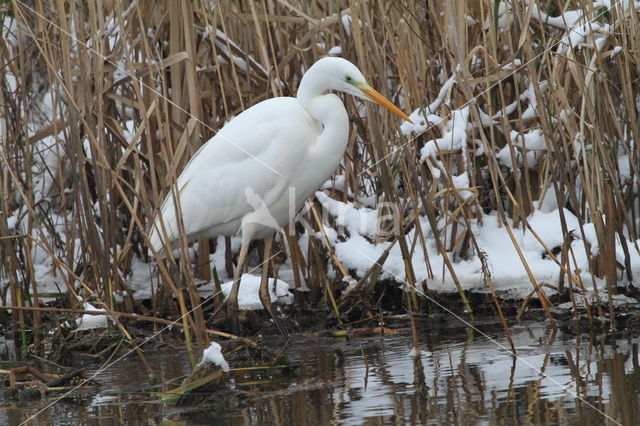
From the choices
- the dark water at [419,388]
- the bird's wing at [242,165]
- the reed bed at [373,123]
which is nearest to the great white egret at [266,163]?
the bird's wing at [242,165]

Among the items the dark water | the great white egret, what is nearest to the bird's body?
the great white egret

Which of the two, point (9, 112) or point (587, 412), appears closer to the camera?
point (587, 412)

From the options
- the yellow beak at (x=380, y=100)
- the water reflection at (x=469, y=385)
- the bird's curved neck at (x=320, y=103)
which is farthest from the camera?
the bird's curved neck at (x=320, y=103)

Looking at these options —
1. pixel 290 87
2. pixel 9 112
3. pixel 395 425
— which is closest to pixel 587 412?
pixel 395 425

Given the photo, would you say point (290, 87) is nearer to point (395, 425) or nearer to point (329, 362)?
point (329, 362)

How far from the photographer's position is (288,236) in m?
4.54

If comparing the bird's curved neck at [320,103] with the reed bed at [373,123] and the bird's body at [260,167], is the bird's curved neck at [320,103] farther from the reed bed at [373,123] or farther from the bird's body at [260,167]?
the reed bed at [373,123]

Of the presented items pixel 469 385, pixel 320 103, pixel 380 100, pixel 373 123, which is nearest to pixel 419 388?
pixel 469 385

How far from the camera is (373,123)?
13.2 feet

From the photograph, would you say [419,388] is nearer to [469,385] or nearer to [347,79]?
[469,385]

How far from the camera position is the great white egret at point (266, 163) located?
4047 millimetres

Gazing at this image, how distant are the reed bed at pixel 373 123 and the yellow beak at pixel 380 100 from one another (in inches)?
3.9

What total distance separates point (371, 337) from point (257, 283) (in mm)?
807

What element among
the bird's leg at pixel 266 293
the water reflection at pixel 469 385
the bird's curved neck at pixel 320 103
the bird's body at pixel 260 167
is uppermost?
the bird's curved neck at pixel 320 103
